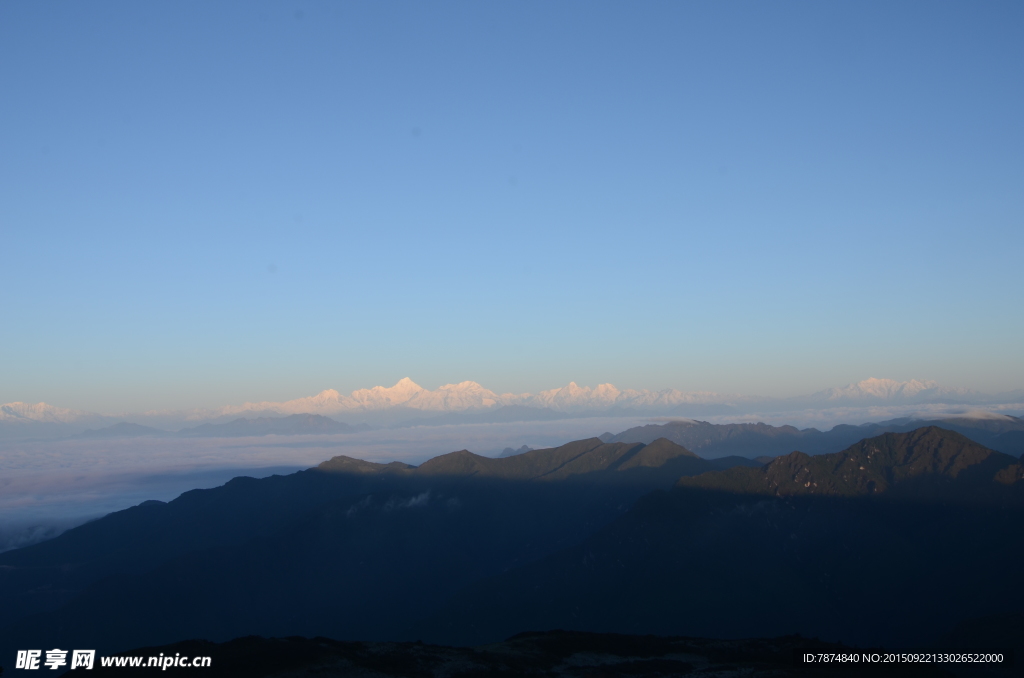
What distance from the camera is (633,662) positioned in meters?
141

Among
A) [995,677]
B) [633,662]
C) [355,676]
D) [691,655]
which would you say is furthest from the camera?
[995,677]

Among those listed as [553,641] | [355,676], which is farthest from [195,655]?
[553,641]

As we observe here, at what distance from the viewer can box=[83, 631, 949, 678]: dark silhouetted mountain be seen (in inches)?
4579

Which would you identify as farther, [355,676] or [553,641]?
[553,641]

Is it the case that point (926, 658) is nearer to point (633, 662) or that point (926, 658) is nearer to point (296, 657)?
point (633, 662)

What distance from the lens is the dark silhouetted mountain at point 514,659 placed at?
116312mm

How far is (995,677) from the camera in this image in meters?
186

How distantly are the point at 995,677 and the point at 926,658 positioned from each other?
5137 centimetres

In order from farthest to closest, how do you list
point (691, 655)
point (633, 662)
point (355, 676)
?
point (691, 655) → point (633, 662) → point (355, 676)

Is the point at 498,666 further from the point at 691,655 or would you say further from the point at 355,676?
the point at 691,655

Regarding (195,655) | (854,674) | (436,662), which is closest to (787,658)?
(854,674)

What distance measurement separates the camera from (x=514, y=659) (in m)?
135

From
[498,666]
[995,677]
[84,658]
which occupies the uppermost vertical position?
[84,658]

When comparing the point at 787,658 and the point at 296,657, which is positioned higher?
the point at 296,657
